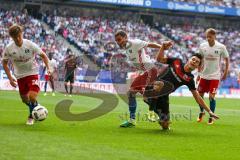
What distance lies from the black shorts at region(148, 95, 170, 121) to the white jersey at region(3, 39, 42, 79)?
9.58ft

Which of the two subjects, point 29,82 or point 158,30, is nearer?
point 29,82

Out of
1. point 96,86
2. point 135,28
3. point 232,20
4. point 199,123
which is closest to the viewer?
point 199,123

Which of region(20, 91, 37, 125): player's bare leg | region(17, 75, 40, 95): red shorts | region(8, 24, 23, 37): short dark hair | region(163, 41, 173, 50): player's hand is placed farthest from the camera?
region(17, 75, 40, 95): red shorts

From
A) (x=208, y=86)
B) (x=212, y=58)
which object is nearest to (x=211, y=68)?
(x=212, y=58)

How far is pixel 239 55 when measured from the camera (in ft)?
171

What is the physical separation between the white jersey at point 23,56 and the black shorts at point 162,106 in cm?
292

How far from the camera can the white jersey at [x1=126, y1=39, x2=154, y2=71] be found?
42.5 ft

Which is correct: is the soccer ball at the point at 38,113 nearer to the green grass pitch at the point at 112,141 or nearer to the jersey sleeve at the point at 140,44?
the green grass pitch at the point at 112,141

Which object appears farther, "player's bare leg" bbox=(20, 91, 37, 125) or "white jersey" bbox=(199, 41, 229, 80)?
"white jersey" bbox=(199, 41, 229, 80)

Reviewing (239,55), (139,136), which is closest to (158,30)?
(239,55)

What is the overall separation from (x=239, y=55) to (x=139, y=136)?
42789 millimetres

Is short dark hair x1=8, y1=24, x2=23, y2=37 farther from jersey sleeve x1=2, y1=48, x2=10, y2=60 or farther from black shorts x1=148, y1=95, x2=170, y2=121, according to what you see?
black shorts x1=148, y1=95, x2=170, y2=121

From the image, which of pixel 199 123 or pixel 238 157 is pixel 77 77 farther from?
pixel 238 157

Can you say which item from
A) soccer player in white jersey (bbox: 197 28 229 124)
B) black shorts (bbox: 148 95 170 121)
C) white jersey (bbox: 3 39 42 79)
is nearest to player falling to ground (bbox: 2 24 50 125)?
white jersey (bbox: 3 39 42 79)
